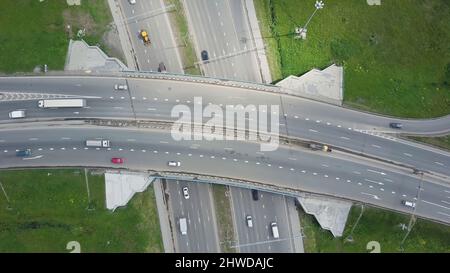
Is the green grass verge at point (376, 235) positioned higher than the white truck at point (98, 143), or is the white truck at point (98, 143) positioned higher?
the white truck at point (98, 143)

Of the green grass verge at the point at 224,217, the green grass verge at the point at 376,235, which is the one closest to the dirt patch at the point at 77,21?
the green grass verge at the point at 224,217

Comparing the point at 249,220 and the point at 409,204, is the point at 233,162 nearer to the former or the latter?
the point at 249,220

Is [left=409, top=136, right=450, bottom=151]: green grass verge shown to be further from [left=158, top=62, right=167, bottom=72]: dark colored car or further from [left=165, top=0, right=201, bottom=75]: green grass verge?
[left=158, top=62, right=167, bottom=72]: dark colored car

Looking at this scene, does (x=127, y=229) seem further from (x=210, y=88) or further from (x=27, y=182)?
(x=210, y=88)

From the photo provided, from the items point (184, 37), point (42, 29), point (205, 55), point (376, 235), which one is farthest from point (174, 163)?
point (376, 235)

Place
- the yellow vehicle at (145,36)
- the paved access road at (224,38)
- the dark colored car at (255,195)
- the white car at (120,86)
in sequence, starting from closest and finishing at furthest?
the white car at (120,86)
the dark colored car at (255,195)
the yellow vehicle at (145,36)
the paved access road at (224,38)

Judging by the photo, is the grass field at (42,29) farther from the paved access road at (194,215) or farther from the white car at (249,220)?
the white car at (249,220)

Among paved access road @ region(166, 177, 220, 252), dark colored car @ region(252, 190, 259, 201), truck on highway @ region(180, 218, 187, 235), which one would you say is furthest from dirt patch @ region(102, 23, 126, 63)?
dark colored car @ region(252, 190, 259, 201)
